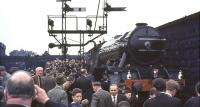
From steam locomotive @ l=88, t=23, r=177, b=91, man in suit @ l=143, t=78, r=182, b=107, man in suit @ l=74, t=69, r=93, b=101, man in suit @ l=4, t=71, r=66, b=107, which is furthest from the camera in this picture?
steam locomotive @ l=88, t=23, r=177, b=91

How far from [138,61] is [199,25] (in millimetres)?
2563

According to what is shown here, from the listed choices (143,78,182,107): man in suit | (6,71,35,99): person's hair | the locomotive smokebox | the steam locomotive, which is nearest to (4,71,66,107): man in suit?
(6,71,35,99): person's hair

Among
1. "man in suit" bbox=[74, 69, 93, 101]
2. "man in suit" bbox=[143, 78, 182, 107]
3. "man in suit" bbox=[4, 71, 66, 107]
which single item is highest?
"man in suit" bbox=[4, 71, 66, 107]

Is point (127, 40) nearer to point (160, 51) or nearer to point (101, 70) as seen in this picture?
point (160, 51)

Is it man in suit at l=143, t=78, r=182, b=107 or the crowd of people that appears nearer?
the crowd of people

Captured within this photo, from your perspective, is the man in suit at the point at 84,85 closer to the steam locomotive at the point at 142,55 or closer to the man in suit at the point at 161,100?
the steam locomotive at the point at 142,55

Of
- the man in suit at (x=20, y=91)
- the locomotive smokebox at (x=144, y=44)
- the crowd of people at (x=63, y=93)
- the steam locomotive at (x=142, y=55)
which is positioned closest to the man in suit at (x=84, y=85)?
the crowd of people at (x=63, y=93)

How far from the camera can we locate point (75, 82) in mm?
14211

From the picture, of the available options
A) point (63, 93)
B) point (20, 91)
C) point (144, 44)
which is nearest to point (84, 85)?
point (63, 93)

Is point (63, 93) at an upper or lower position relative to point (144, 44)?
lower

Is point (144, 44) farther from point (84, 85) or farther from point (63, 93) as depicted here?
point (63, 93)

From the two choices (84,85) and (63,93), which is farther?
(84,85)

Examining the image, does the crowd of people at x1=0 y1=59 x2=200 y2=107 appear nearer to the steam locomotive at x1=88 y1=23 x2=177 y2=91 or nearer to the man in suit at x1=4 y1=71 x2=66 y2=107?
the man in suit at x1=4 y1=71 x2=66 y2=107

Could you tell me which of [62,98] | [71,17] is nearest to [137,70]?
[62,98]
